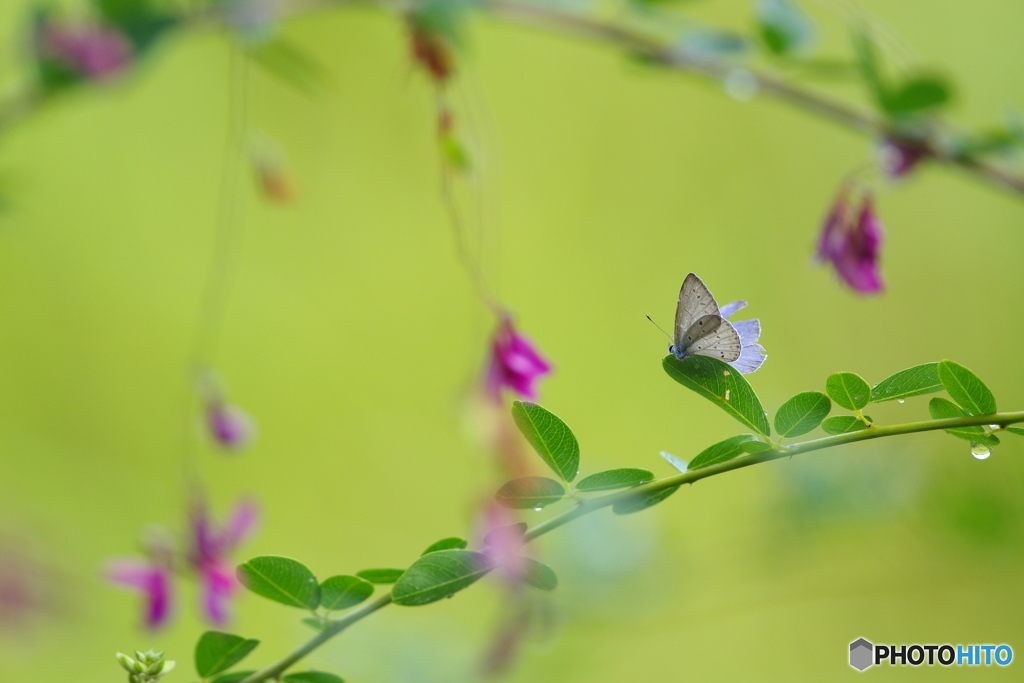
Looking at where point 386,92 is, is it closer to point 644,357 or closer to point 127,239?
point 127,239

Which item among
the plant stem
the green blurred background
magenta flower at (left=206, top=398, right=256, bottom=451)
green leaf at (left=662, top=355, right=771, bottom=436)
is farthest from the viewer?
the green blurred background

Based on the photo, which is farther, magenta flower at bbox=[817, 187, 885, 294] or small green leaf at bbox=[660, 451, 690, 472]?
magenta flower at bbox=[817, 187, 885, 294]

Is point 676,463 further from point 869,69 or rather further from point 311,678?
point 869,69

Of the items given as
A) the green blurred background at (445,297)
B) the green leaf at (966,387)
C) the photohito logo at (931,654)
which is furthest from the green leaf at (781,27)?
the green blurred background at (445,297)

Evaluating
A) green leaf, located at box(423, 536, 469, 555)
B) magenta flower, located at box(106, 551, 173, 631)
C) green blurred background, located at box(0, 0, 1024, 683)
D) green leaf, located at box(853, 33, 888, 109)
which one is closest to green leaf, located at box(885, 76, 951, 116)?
green leaf, located at box(853, 33, 888, 109)

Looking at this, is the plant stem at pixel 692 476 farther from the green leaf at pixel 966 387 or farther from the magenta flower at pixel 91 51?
the magenta flower at pixel 91 51

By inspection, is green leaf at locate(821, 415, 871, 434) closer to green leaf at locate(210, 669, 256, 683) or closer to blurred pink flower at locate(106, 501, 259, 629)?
green leaf at locate(210, 669, 256, 683)
